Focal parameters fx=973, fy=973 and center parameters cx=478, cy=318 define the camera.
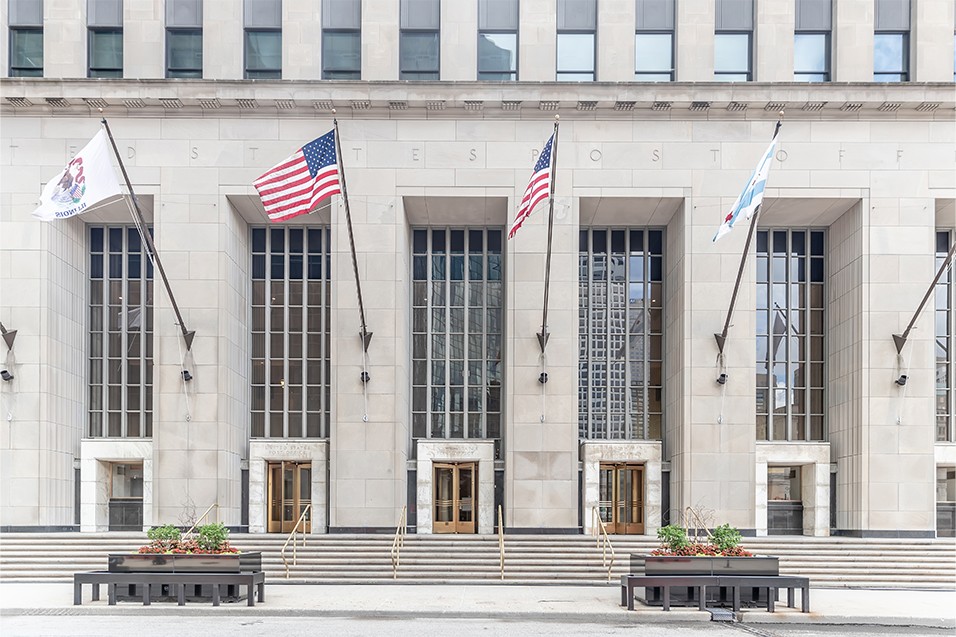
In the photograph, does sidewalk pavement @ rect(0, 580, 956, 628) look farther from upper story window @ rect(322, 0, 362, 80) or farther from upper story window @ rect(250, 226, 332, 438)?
upper story window @ rect(322, 0, 362, 80)

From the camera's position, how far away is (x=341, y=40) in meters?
29.8

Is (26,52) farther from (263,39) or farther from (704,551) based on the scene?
(704,551)

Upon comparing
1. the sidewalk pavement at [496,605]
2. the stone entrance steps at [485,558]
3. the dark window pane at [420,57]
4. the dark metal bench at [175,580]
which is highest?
the dark window pane at [420,57]

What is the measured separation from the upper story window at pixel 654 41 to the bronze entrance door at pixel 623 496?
12047 millimetres

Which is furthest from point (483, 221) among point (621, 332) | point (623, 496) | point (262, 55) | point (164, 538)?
point (164, 538)

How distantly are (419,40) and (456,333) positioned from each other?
9184 millimetres

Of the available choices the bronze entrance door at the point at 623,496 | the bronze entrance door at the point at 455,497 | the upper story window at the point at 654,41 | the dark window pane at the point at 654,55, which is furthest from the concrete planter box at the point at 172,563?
the dark window pane at the point at 654,55

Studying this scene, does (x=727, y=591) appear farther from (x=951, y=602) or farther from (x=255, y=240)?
(x=255, y=240)

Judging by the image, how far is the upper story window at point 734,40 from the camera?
29.7 meters

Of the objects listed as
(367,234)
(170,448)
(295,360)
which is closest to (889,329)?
(367,234)

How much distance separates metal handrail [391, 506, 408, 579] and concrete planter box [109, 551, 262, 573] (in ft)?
21.0

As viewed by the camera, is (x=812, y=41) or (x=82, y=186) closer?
(x=82, y=186)

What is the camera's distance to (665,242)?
31.4 metres

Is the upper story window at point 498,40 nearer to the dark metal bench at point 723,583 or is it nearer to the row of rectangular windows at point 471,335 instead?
the row of rectangular windows at point 471,335
